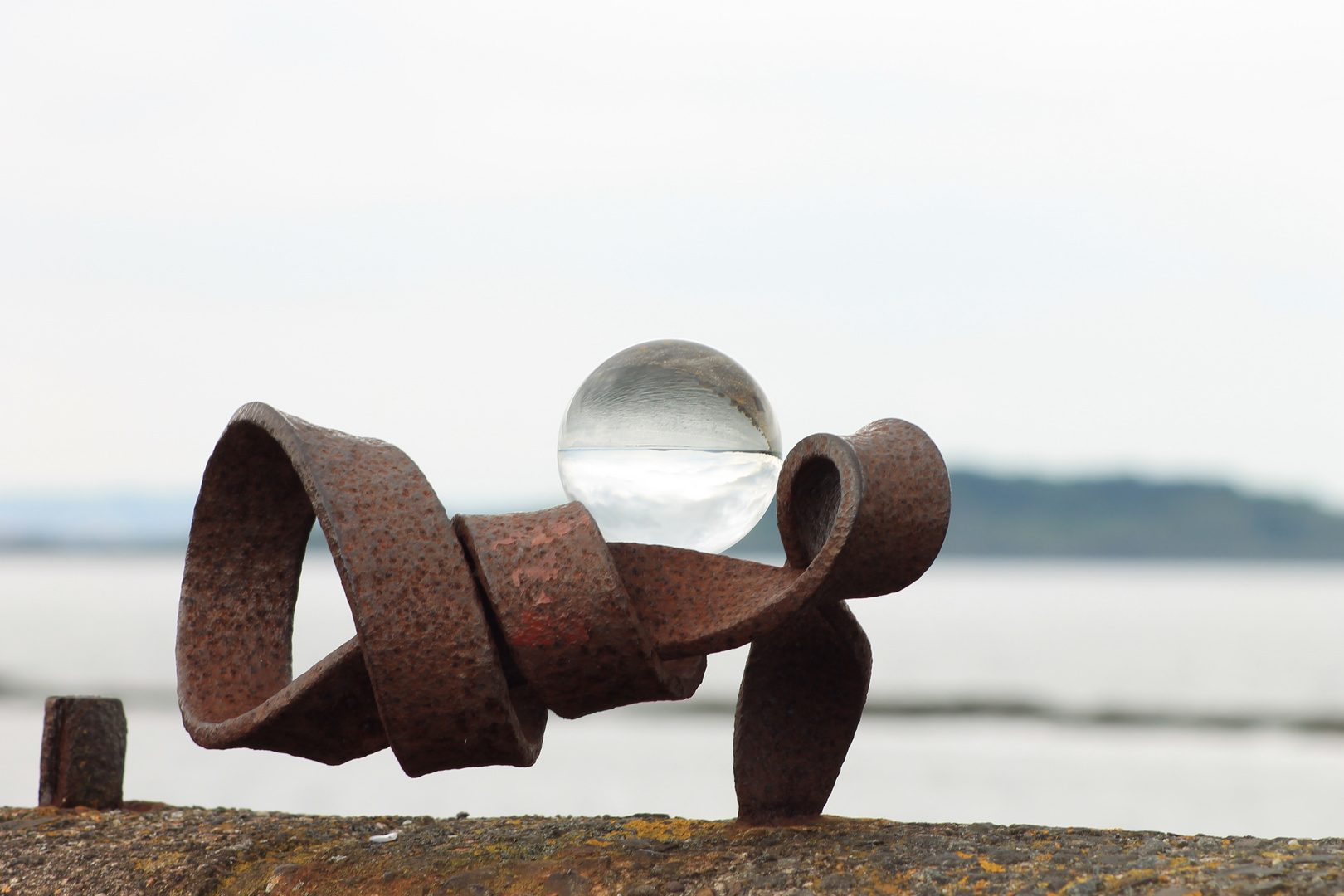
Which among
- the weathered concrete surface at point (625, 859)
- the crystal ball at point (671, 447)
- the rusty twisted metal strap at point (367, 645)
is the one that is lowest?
the weathered concrete surface at point (625, 859)

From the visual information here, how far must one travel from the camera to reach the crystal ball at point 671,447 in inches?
127

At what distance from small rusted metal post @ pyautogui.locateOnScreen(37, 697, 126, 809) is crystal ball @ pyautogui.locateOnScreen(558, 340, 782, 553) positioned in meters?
2.34

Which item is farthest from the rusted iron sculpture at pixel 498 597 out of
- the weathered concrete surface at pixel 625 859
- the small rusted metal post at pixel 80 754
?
the small rusted metal post at pixel 80 754

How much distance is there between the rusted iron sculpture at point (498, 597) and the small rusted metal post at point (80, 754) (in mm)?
1198

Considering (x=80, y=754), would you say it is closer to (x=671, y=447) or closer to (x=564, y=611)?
(x=564, y=611)

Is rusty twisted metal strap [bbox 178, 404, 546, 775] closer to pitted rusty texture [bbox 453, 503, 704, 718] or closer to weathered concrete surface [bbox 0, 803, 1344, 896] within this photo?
pitted rusty texture [bbox 453, 503, 704, 718]

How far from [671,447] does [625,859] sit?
1173 mm

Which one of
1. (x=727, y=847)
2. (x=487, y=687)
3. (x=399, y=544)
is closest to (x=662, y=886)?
(x=727, y=847)

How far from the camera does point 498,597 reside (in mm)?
2877

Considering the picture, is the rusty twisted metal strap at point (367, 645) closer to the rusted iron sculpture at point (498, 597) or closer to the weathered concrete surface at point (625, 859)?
the rusted iron sculpture at point (498, 597)

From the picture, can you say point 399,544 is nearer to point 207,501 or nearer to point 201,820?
point 207,501

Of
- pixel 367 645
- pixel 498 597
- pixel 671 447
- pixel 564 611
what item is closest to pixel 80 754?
pixel 367 645

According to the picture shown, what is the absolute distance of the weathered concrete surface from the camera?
9.48 ft

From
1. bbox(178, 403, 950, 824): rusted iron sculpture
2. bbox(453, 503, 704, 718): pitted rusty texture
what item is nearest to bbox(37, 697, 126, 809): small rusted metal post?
bbox(178, 403, 950, 824): rusted iron sculpture
